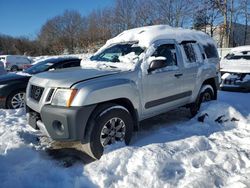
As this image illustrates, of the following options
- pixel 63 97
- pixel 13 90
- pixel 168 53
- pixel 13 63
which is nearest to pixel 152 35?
pixel 168 53

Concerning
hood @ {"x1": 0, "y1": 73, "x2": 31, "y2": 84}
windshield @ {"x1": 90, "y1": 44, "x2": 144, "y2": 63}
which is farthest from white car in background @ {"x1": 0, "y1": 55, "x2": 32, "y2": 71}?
windshield @ {"x1": 90, "y1": 44, "x2": 144, "y2": 63}

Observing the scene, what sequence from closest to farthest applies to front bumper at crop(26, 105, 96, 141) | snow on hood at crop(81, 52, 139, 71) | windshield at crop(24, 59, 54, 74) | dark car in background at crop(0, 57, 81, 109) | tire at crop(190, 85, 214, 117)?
front bumper at crop(26, 105, 96, 141) → snow on hood at crop(81, 52, 139, 71) → tire at crop(190, 85, 214, 117) → dark car in background at crop(0, 57, 81, 109) → windshield at crop(24, 59, 54, 74)

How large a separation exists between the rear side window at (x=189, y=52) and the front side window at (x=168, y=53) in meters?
0.41

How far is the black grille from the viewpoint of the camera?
14.8 feet

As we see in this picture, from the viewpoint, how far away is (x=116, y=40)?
20.0ft

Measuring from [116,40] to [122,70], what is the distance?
1.48 meters

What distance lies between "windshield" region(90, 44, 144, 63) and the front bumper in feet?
5.35

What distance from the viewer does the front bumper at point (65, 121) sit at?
13.1ft

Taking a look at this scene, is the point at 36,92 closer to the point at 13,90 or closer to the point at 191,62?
the point at 191,62

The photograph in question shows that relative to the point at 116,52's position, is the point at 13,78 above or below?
below

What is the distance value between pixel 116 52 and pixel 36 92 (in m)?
1.80

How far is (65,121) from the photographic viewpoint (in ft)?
13.1

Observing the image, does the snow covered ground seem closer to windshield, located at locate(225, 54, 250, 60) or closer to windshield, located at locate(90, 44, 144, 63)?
windshield, located at locate(90, 44, 144, 63)

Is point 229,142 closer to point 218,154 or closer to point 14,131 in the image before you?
point 218,154
